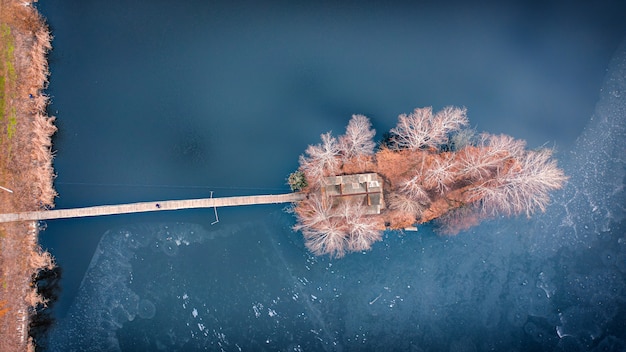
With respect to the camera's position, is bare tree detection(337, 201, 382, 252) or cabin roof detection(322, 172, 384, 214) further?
cabin roof detection(322, 172, 384, 214)

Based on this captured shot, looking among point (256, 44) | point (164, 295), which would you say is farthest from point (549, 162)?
point (164, 295)

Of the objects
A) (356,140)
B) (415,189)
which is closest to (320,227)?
(356,140)

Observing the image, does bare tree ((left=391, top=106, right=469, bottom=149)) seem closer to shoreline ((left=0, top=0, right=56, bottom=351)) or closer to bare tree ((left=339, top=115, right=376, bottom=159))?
bare tree ((left=339, top=115, right=376, bottom=159))

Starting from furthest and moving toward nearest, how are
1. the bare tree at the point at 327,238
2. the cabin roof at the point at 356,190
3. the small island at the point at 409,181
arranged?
the cabin roof at the point at 356,190 → the small island at the point at 409,181 → the bare tree at the point at 327,238

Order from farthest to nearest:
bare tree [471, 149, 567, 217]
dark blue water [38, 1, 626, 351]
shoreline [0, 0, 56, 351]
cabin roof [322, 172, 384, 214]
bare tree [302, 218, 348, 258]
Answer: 1. dark blue water [38, 1, 626, 351]
2. shoreline [0, 0, 56, 351]
3. cabin roof [322, 172, 384, 214]
4. bare tree [302, 218, 348, 258]
5. bare tree [471, 149, 567, 217]

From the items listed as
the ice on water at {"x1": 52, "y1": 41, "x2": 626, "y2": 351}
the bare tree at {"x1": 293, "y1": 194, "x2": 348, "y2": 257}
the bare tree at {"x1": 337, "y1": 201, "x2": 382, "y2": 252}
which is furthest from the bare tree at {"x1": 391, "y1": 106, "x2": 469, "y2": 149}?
the bare tree at {"x1": 293, "y1": 194, "x2": 348, "y2": 257}

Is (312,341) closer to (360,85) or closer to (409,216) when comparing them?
(409,216)

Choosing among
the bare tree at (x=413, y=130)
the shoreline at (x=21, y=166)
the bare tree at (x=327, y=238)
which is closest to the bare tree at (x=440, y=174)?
the bare tree at (x=413, y=130)

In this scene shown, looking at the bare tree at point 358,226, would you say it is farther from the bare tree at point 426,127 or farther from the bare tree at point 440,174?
the bare tree at point 426,127
